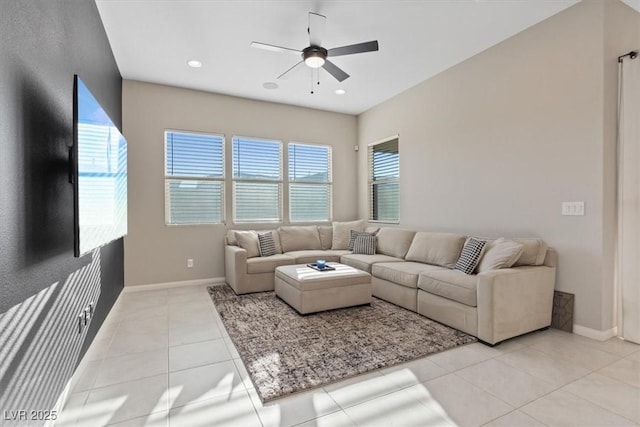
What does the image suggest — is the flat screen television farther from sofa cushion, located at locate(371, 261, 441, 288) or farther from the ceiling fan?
sofa cushion, located at locate(371, 261, 441, 288)

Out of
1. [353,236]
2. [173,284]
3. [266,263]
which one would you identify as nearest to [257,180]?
[266,263]

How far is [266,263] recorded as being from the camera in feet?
14.5

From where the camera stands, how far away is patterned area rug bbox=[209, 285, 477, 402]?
2.16 m

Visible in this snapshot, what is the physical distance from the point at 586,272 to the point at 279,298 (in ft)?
10.7

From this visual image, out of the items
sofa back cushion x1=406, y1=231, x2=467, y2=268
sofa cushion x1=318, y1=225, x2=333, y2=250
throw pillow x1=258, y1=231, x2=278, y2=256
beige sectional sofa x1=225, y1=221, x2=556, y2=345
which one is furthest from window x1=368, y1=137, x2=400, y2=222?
throw pillow x1=258, y1=231, x2=278, y2=256

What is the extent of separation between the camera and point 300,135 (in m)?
5.69

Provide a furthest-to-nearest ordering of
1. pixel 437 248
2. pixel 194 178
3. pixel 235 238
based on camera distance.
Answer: pixel 194 178
pixel 235 238
pixel 437 248

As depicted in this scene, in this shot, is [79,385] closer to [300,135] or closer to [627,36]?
[300,135]

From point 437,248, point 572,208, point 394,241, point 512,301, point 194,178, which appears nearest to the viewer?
point 512,301

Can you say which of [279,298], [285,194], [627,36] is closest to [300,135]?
[285,194]

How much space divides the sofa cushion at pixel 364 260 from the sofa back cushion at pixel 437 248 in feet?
0.98

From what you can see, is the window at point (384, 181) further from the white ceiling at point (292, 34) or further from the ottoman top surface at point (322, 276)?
the ottoman top surface at point (322, 276)

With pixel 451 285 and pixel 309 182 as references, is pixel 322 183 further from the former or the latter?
pixel 451 285

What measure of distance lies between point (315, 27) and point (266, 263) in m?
3.00
